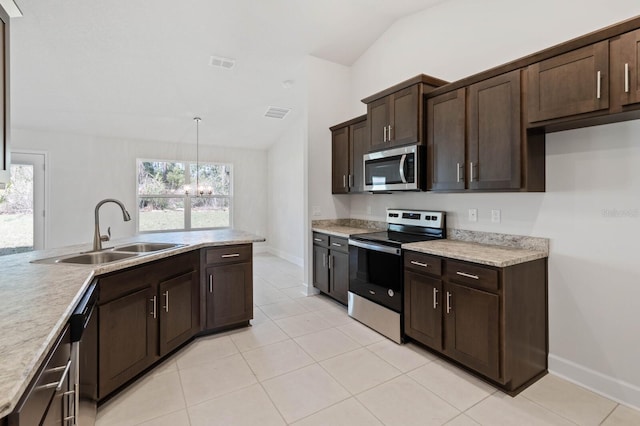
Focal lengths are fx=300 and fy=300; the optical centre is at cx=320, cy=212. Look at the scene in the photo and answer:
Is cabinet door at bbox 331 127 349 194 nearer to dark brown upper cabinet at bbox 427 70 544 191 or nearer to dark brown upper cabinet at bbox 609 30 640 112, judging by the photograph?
dark brown upper cabinet at bbox 427 70 544 191

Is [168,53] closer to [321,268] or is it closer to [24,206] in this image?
[321,268]

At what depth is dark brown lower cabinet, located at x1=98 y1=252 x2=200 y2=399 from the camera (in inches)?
73.6

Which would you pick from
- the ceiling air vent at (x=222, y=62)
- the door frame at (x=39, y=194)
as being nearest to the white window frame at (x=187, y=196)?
the door frame at (x=39, y=194)

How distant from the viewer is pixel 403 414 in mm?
1862

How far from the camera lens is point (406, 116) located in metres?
2.93

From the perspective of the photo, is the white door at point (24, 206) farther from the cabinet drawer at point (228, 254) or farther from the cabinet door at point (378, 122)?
the cabinet door at point (378, 122)

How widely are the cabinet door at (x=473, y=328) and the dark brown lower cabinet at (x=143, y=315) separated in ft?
7.12

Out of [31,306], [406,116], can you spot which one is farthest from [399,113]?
[31,306]

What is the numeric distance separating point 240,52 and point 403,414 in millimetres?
4035

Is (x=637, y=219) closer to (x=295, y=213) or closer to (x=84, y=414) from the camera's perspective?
(x=84, y=414)

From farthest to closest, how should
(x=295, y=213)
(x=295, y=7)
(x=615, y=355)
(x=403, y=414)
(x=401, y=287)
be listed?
1. (x=295, y=213)
2. (x=295, y=7)
3. (x=401, y=287)
4. (x=615, y=355)
5. (x=403, y=414)

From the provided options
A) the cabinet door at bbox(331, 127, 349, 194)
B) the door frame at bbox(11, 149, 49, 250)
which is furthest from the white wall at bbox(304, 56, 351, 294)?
the door frame at bbox(11, 149, 49, 250)

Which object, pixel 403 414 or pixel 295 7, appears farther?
pixel 295 7

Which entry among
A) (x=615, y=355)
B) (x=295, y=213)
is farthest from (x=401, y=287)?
(x=295, y=213)
